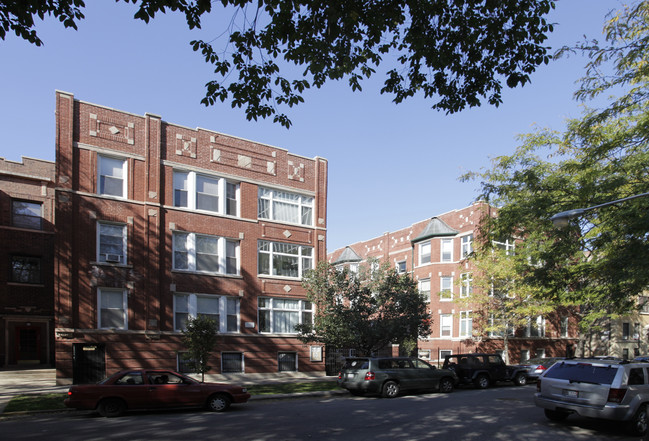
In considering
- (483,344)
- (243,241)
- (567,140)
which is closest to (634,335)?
(483,344)

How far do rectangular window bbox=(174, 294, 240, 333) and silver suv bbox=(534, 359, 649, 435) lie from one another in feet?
55.1

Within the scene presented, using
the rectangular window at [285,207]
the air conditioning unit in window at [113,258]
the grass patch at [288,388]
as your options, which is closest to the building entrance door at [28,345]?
the air conditioning unit in window at [113,258]

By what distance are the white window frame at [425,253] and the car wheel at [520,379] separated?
18046 millimetres

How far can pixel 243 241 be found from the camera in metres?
27.8

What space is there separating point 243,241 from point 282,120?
18134mm

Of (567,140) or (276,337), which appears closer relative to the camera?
(567,140)

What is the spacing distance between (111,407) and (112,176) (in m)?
13.3

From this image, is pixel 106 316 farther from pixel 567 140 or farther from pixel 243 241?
pixel 567 140

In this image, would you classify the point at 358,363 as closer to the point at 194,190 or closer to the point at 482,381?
the point at 482,381

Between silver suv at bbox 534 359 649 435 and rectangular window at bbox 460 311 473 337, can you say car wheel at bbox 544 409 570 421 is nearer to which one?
silver suv at bbox 534 359 649 435

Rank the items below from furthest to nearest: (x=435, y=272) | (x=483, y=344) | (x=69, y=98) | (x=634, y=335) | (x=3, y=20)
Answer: (x=634, y=335) < (x=435, y=272) < (x=483, y=344) < (x=69, y=98) < (x=3, y=20)

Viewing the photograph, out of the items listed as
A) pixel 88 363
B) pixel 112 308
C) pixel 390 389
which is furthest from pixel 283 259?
pixel 390 389

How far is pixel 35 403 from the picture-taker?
53.5 ft

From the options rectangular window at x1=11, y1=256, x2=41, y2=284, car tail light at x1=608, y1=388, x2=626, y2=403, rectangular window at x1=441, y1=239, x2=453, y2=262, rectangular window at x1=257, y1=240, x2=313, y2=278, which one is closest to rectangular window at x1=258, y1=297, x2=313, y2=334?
rectangular window at x1=257, y1=240, x2=313, y2=278
